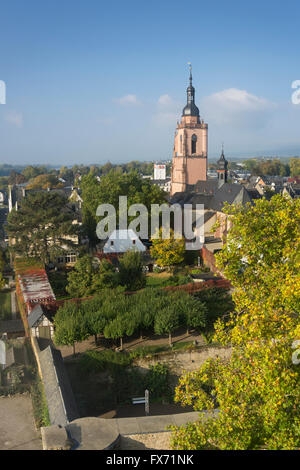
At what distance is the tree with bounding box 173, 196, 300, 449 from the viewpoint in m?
9.67

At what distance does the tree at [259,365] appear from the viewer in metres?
9.67

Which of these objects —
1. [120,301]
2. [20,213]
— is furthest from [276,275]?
[20,213]

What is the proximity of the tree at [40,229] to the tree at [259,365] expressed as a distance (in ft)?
68.1

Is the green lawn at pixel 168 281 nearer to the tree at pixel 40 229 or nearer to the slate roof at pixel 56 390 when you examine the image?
the tree at pixel 40 229

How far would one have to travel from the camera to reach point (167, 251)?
34562mm

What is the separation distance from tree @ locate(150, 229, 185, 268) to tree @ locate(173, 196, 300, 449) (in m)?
20.0

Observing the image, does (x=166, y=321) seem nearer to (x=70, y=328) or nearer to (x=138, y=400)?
(x=138, y=400)

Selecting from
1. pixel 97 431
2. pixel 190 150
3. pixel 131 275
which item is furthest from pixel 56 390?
pixel 190 150

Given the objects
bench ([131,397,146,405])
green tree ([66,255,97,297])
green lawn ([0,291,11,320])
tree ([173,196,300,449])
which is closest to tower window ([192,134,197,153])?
green lawn ([0,291,11,320])

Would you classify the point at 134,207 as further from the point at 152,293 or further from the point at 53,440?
the point at 53,440

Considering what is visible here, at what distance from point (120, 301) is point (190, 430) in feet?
44.2

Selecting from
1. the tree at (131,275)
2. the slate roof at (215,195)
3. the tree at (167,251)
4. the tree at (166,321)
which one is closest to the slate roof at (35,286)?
the tree at (131,275)

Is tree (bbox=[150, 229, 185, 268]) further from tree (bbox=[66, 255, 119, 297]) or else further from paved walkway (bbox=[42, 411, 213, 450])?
paved walkway (bbox=[42, 411, 213, 450])

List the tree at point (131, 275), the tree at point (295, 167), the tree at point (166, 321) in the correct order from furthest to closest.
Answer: the tree at point (295, 167) < the tree at point (131, 275) < the tree at point (166, 321)
